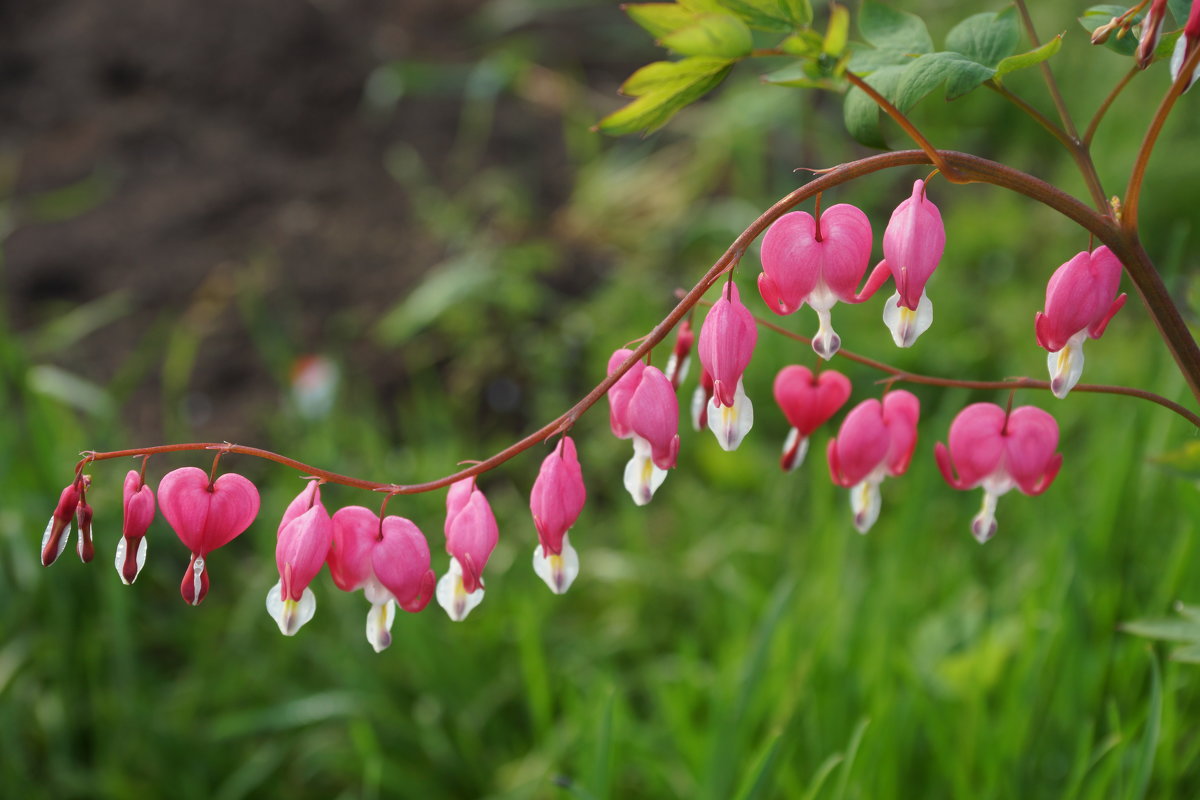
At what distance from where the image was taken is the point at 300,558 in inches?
32.1

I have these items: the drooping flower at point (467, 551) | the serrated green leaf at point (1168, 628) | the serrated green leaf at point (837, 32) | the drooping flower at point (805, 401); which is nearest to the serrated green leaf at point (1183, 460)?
the serrated green leaf at point (1168, 628)

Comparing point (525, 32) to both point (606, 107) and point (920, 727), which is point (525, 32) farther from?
point (920, 727)

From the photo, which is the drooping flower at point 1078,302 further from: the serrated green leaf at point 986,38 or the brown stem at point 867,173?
the serrated green leaf at point 986,38

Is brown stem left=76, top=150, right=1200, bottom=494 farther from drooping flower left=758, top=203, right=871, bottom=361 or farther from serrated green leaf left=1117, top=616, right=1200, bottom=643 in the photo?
serrated green leaf left=1117, top=616, right=1200, bottom=643

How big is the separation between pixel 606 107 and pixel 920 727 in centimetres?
279

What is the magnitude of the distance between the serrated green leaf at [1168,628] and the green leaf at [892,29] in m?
0.64

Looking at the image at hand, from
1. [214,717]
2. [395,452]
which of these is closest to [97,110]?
[395,452]

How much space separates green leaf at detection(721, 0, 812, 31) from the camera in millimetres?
795

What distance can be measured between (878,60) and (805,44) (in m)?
0.16

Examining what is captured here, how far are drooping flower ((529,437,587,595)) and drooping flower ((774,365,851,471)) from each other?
0.75ft

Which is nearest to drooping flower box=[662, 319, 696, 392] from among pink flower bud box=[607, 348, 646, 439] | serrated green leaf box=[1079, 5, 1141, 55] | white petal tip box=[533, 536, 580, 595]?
pink flower bud box=[607, 348, 646, 439]

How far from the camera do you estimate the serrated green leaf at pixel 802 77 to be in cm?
78

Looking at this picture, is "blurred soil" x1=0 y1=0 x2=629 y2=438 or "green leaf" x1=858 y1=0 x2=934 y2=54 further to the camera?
"blurred soil" x1=0 y1=0 x2=629 y2=438

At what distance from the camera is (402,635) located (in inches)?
76.0
